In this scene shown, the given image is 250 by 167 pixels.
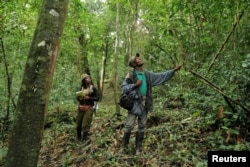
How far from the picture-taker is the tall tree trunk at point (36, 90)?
156 inches

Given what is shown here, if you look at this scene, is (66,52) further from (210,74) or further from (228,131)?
(228,131)

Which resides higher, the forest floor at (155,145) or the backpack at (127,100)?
the backpack at (127,100)

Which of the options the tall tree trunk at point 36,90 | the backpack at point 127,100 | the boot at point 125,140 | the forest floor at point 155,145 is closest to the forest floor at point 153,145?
the forest floor at point 155,145

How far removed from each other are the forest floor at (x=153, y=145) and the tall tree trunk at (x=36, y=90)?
264 cm

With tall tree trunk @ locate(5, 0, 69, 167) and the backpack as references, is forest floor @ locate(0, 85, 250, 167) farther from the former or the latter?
tall tree trunk @ locate(5, 0, 69, 167)

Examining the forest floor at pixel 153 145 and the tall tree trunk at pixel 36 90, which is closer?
the tall tree trunk at pixel 36 90

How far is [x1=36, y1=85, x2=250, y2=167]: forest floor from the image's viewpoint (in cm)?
611

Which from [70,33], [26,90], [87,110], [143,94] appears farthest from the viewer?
[70,33]

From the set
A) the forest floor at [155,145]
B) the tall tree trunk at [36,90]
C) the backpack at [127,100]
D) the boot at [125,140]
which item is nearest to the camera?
the tall tree trunk at [36,90]

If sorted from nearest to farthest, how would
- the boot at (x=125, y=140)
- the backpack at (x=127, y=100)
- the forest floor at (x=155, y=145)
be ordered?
the forest floor at (x=155, y=145)
the backpack at (x=127, y=100)
the boot at (x=125, y=140)

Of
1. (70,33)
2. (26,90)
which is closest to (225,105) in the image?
(26,90)

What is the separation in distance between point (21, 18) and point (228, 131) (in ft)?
25.8

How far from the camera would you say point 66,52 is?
52.7 feet

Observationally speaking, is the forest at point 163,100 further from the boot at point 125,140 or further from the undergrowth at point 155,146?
the boot at point 125,140
